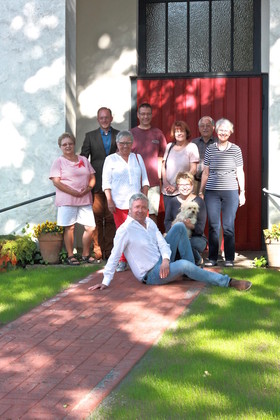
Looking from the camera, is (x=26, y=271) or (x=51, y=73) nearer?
(x=26, y=271)

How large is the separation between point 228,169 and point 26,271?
9.33ft

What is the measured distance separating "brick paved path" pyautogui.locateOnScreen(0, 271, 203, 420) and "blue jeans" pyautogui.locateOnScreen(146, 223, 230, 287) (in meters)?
0.12

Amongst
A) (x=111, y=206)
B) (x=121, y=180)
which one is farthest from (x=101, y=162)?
(x=111, y=206)

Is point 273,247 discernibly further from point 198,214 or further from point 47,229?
point 47,229

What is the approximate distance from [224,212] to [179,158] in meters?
0.90

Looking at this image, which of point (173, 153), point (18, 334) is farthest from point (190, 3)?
point (18, 334)

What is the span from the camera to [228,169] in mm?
10039

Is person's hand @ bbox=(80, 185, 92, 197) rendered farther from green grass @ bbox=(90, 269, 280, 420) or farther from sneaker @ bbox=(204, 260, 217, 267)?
green grass @ bbox=(90, 269, 280, 420)

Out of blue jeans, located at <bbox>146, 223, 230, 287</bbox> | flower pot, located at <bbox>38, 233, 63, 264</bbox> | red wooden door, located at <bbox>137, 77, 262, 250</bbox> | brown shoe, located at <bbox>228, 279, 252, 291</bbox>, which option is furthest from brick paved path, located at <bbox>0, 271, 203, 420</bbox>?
red wooden door, located at <bbox>137, 77, 262, 250</bbox>

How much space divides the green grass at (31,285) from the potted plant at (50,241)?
0.76 feet

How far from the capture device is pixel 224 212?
10117 millimetres

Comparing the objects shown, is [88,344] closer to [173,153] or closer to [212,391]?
[212,391]

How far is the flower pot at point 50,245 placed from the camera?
1042 cm

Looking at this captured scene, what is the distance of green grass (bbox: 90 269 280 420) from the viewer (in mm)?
4750
